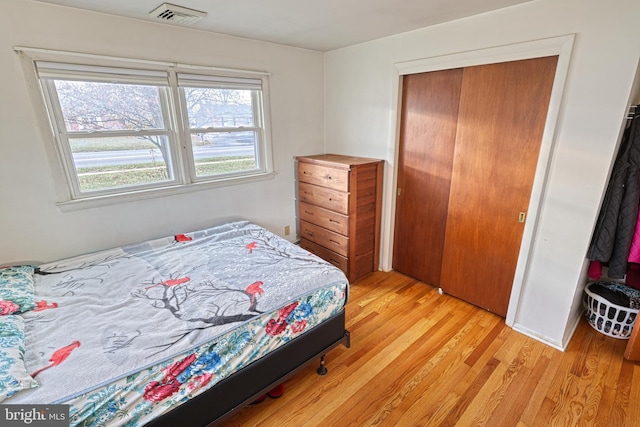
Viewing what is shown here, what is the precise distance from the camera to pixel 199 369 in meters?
1.33

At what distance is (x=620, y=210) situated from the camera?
1.83 metres

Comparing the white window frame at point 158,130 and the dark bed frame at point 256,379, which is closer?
the dark bed frame at point 256,379

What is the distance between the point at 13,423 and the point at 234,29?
262cm

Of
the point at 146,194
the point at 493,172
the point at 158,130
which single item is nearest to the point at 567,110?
the point at 493,172

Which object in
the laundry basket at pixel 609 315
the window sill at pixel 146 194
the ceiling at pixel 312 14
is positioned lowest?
the laundry basket at pixel 609 315

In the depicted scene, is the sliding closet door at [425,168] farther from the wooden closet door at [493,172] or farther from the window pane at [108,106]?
the window pane at [108,106]

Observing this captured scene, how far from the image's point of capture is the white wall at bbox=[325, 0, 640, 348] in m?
1.60

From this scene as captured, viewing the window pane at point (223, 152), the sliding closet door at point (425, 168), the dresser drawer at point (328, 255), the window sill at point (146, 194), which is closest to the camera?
the window sill at point (146, 194)

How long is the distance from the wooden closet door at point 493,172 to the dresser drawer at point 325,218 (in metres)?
0.92

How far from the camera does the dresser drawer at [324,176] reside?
2.66 meters

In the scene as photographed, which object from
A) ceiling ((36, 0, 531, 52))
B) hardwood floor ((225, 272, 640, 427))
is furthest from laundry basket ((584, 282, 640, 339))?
ceiling ((36, 0, 531, 52))

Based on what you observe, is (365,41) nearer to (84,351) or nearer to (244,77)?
(244,77)

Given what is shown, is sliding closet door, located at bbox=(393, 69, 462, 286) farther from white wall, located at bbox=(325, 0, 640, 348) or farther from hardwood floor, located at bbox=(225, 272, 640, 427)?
hardwood floor, located at bbox=(225, 272, 640, 427)

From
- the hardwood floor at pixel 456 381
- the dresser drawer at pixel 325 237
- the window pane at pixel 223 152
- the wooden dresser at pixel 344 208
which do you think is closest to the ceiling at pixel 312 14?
the window pane at pixel 223 152
